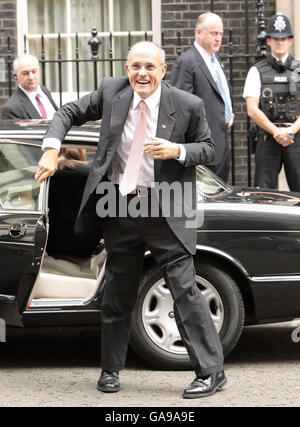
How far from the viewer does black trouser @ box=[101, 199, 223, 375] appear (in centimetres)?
565

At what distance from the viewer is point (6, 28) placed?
38.6 ft

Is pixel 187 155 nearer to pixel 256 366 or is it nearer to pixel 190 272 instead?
pixel 190 272

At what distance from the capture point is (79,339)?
7.38 metres

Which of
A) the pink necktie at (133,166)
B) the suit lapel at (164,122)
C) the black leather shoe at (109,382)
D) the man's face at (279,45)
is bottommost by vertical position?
the black leather shoe at (109,382)

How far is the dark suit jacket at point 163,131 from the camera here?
5.61 meters

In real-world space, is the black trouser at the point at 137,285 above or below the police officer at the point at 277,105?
below

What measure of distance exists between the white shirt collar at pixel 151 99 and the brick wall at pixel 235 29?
592 centimetres

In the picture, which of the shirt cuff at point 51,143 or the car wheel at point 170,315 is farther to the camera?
the car wheel at point 170,315

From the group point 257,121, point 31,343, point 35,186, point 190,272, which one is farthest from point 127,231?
point 257,121

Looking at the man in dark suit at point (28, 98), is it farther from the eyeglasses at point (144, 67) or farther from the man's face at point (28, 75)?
the eyeglasses at point (144, 67)

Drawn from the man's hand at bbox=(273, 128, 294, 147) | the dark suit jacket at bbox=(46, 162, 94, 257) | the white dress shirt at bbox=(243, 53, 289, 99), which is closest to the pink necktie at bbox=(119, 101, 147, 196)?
the dark suit jacket at bbox=(46, 162, 94, 257)

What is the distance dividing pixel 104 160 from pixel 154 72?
54 centimetres

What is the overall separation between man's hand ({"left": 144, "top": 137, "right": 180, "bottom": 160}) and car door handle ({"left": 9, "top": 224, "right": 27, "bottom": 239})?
3.36 ft

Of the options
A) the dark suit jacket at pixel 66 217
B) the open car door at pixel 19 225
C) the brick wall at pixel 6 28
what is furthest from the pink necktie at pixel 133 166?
the brick wall at pixel 6 28
